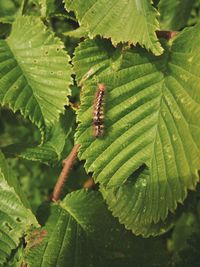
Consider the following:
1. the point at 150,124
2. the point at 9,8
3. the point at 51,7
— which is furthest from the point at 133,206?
the point at 9,8

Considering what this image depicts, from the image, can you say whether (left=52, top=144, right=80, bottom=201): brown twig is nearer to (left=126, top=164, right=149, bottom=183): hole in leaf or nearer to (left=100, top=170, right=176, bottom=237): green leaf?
(left=100, top=170, right=176, bottom=237): green leaf

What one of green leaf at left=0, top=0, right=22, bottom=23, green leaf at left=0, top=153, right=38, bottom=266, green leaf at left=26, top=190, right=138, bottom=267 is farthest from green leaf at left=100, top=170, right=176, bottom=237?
green leaf at left=0, top=0, right=22, bottom=23

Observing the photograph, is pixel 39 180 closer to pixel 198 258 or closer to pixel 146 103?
pixel 198 258

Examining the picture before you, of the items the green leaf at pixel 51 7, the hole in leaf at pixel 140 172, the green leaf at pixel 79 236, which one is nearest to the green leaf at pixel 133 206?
the hole in leaf at pixel 140 172

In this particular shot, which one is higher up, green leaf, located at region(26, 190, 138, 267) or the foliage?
the foliage

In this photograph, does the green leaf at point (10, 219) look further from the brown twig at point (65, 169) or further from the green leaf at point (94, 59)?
the green leaf at point (94, 59)
